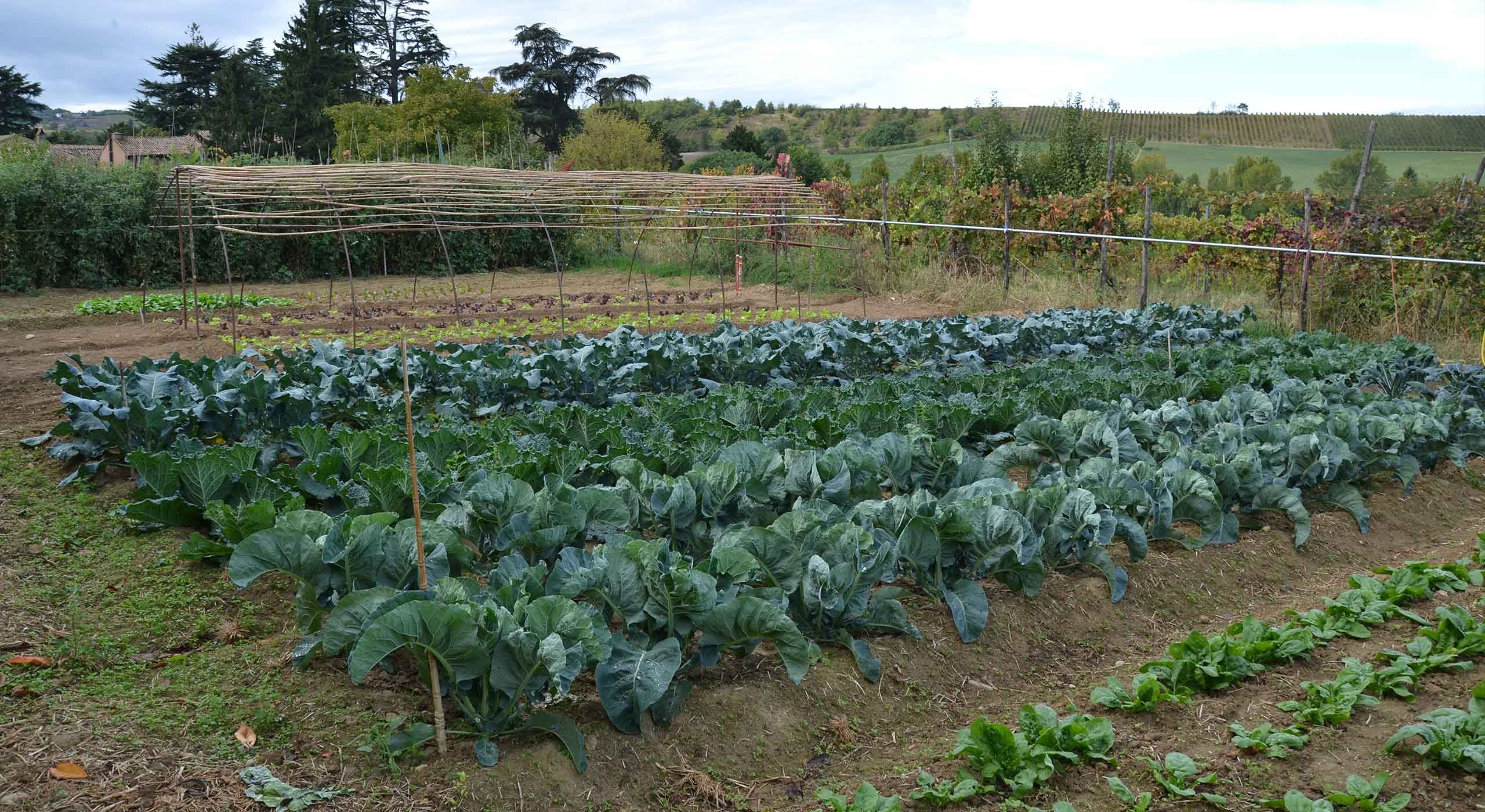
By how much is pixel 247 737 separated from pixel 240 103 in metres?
45.0

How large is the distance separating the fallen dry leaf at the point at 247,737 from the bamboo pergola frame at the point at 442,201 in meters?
7.05

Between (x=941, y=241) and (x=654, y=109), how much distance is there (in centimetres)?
4935

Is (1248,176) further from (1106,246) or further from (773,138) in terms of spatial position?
(773,138)

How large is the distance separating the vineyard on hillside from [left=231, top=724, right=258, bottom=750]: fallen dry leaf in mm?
34621

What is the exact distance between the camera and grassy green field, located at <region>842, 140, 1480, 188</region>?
3194 cm

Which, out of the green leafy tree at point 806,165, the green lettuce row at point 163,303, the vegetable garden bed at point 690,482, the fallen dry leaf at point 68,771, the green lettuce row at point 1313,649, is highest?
the green leafy tree at point 806,165

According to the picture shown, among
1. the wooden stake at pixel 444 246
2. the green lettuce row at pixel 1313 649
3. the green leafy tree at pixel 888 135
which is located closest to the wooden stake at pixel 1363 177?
the green lettuce row at pixel 1313 649

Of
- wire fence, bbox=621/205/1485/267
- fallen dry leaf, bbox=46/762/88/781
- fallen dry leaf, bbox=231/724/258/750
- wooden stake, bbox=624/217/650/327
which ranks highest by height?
wire fence, bbox=621/205/1485/267

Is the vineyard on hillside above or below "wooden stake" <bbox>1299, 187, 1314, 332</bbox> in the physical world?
above

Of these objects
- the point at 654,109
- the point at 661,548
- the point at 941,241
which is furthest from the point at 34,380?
the point at 654,109

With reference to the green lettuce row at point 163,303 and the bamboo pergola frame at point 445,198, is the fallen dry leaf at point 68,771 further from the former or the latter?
the green lettuce row at point 163,303

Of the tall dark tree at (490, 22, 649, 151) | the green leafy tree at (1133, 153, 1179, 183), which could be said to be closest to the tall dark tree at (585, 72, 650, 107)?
the tall dark tree at (490, 22, 649, 151)

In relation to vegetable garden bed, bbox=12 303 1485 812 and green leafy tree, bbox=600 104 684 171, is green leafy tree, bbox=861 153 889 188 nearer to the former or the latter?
green leafy tree, bbox=600 104 684 171

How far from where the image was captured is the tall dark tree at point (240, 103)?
1522 inches
